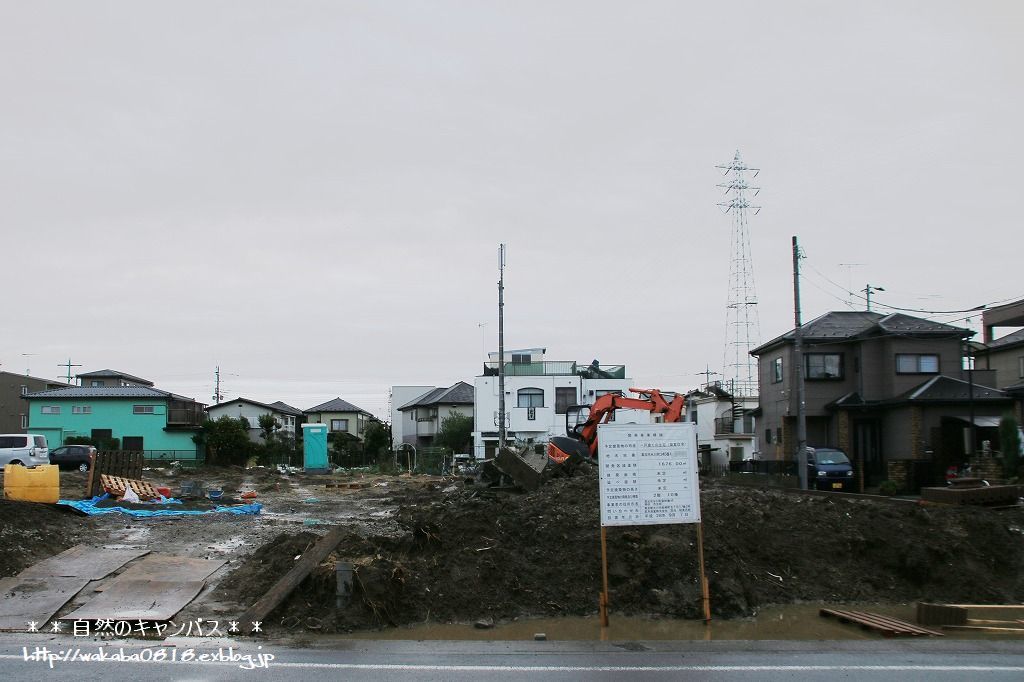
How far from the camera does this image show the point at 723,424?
50469 mm

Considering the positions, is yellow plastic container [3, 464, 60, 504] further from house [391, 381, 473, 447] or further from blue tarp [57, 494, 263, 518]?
house [391, 381, 473, 447]

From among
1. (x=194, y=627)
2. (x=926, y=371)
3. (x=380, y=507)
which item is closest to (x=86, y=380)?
(x=380, y=507)

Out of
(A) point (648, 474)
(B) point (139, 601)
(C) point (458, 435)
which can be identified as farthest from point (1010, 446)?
(C) point (458, 435)

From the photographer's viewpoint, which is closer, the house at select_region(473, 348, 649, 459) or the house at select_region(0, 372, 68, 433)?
the house at select_region(473, 348, 649, 459)

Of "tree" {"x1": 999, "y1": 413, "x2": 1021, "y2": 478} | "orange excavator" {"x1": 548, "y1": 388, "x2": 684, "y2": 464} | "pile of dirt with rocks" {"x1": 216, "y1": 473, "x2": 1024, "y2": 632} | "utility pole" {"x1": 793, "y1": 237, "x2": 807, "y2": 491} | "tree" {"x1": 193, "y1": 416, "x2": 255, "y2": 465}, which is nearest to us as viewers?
"pile of dirt with rocks" {"x1": 216, "y1": 473, "x2": 1024, "y2": 632}

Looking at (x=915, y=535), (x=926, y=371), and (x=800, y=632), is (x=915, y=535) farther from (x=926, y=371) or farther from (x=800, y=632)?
(x=926, y=371)

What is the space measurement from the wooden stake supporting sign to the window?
28677 millimetres

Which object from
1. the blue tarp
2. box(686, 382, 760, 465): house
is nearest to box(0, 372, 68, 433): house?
box(686, 382, 760, 465): house

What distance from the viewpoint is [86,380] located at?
7012 cm

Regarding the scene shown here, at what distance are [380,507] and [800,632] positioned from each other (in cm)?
1341

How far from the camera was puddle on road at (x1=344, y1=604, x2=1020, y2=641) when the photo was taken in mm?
8695

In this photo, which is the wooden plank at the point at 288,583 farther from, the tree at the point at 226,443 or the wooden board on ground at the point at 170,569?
the tree at the point at 226,443

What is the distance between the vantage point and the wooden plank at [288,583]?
871cm

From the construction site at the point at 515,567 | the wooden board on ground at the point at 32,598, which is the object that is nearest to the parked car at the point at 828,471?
the construction site at the point at 515,567
